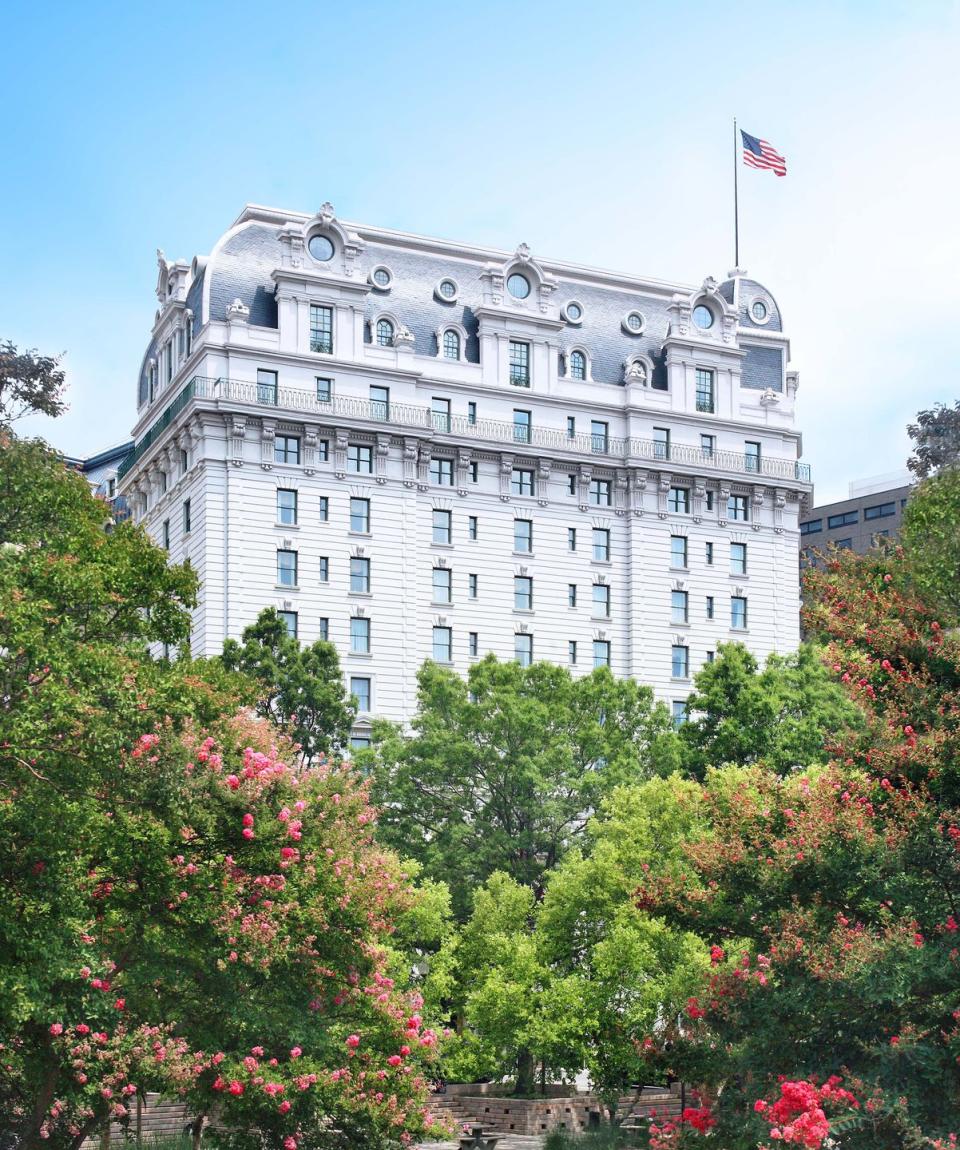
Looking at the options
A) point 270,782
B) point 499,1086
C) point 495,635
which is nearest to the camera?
point 270,782

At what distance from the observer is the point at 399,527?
7356 cm

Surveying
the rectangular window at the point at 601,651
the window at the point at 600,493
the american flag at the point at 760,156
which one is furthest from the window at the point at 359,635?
the american flag at the point at 760,156

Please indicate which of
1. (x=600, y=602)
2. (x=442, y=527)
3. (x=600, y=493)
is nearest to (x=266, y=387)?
(x=442, y=527)

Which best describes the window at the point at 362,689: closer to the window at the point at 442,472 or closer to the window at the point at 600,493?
the window at the point at 442,472

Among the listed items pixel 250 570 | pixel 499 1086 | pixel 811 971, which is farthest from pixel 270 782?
pixel 250 570

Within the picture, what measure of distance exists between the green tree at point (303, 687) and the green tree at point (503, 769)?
1962 mm

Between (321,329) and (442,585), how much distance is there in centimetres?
1273

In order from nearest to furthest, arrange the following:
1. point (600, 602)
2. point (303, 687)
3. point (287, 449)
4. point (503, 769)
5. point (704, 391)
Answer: point (503, 769) < point (303, 687) < point (287, 449) < point (600, 602) < point (704, 391)

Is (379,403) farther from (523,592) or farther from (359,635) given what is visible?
(523,592)

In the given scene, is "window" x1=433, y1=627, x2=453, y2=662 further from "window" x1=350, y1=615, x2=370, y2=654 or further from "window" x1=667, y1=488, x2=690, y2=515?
"window" x1=667, y1=488, x2=690, y2=515

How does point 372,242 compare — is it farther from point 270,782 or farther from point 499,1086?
point 270,782

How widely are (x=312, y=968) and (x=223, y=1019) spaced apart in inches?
65.0

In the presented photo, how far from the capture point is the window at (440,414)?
75.5 meters

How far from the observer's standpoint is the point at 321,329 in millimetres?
73750
